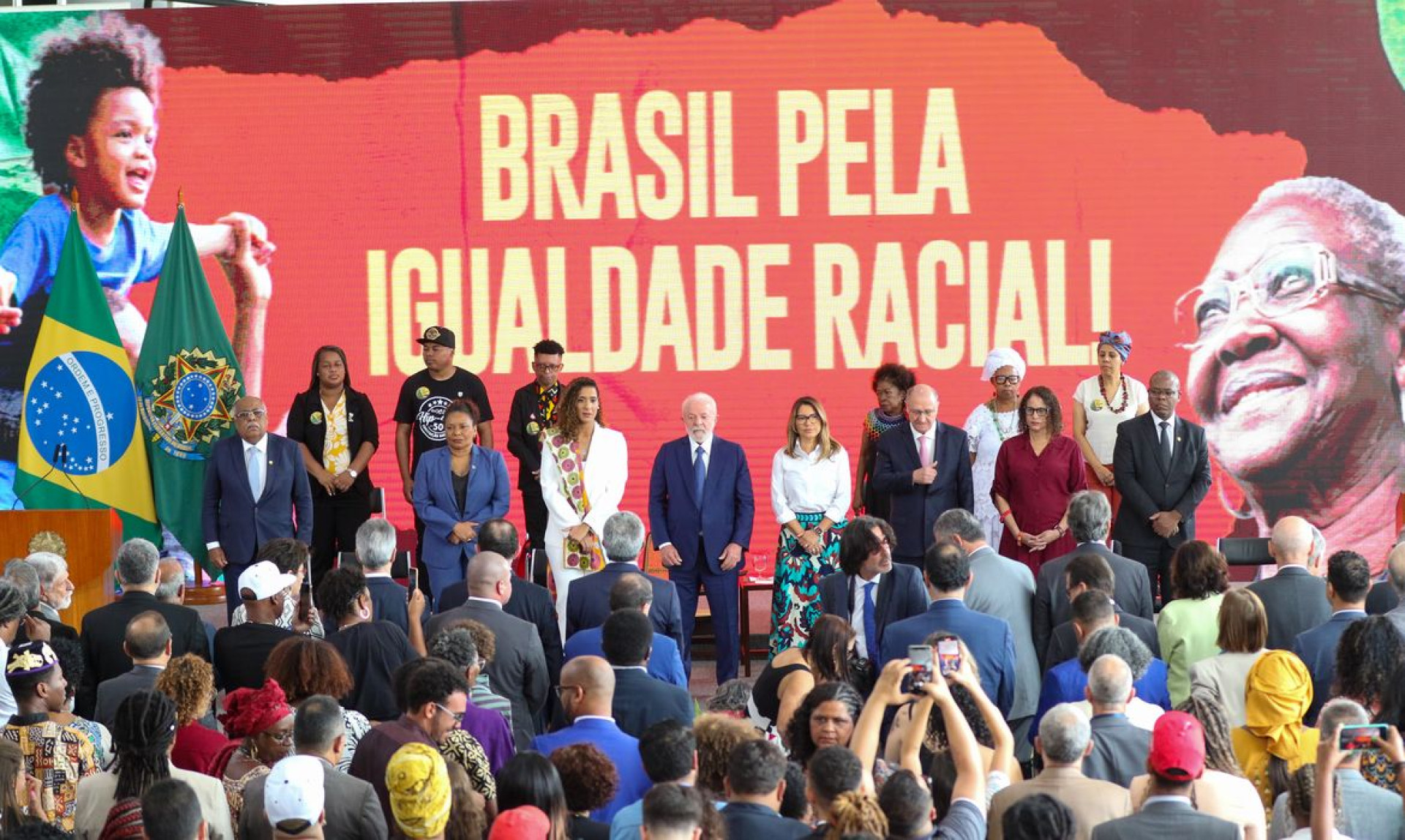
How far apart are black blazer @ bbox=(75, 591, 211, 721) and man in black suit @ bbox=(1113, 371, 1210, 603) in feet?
14.7

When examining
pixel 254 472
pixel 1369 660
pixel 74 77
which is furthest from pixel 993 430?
pixel 74 77

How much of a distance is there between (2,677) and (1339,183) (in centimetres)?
789

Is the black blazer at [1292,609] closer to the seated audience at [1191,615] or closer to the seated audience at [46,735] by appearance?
the seated audience at [1191,615]

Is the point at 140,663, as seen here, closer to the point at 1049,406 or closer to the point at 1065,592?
the point at 1065,592

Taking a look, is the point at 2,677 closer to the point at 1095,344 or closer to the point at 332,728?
the point at 332,728

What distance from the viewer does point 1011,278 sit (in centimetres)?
1049

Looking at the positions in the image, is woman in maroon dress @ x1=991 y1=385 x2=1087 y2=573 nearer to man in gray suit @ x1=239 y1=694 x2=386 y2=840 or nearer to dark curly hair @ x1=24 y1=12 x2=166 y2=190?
man in gray suit @ x1=239 y1=694 x2=386 y2=840

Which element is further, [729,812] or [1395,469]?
[1395,469]

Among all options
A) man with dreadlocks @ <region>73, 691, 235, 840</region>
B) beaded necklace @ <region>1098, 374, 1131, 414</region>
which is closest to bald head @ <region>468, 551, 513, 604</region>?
man with dreadlocks @ <region>73, 691, 235, 840</region>

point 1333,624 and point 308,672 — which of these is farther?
point 1333,624

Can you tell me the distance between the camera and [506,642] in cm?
596

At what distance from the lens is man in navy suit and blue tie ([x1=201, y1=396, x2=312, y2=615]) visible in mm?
8859

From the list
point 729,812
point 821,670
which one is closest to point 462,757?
point 729,812

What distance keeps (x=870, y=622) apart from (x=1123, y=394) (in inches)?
129
